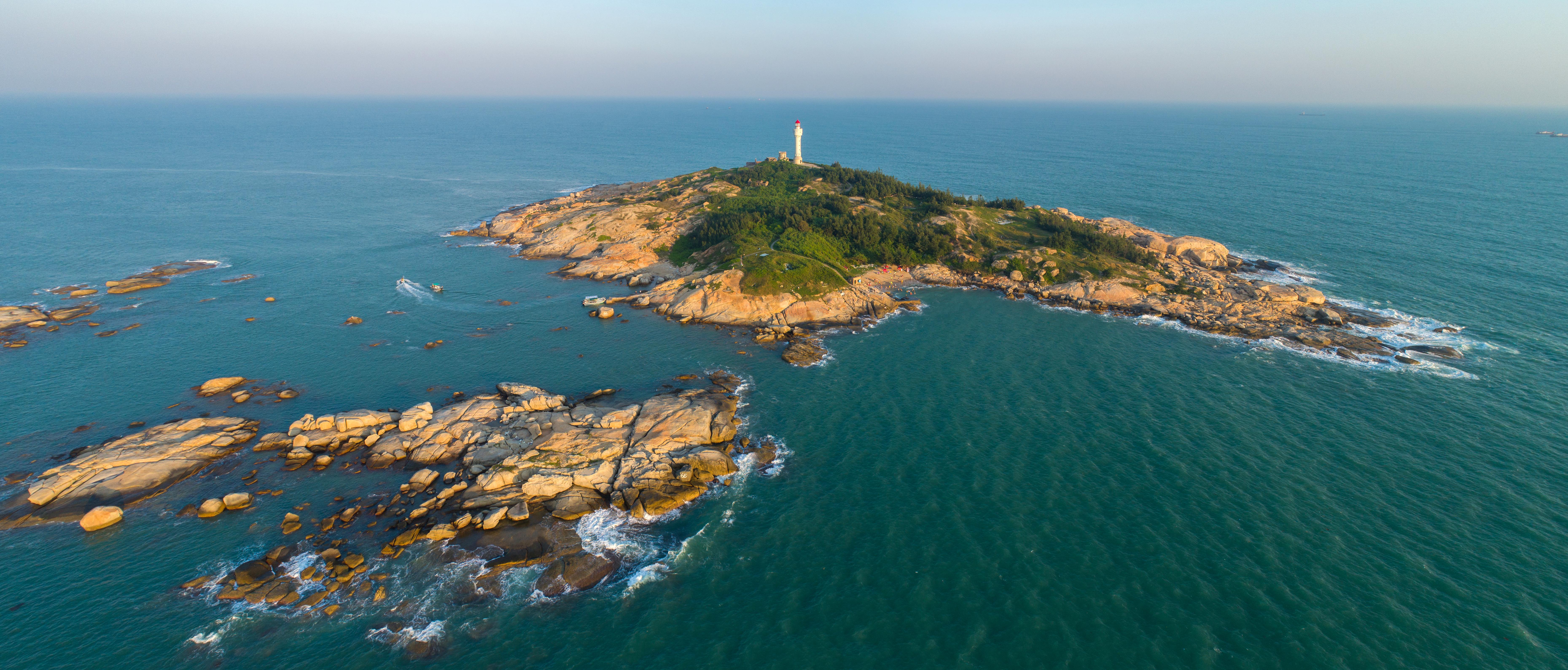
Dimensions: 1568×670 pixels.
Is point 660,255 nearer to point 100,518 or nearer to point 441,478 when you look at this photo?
point 441,478

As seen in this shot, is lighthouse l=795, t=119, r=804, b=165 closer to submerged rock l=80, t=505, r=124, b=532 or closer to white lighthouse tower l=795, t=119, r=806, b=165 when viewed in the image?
white lighthouse tower l=795, t=119, r=806, b=165

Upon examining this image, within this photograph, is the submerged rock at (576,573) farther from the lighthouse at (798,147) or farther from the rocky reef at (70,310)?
the lighthouse at (798,147)

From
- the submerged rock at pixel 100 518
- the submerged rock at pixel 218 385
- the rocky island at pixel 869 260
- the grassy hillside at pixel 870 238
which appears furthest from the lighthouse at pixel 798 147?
the submerged rock at pixel 100 518

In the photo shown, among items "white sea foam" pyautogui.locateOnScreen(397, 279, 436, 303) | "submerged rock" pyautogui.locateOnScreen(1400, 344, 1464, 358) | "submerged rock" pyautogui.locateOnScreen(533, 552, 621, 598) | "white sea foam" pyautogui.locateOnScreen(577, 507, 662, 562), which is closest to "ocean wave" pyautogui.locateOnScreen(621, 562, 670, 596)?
"white sea foam" pyautogui.locateOnScreen(577, 507, 662, 562)

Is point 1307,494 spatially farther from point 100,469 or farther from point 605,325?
point 100,469

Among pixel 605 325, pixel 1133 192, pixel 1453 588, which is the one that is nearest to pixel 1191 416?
pixel 1453 588

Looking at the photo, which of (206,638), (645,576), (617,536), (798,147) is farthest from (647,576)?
(798,147)

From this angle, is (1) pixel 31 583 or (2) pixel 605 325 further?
(2) pixel 605 325

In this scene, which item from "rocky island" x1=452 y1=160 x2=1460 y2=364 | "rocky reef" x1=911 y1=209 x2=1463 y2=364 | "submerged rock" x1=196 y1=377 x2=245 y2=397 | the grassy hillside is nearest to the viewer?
"submerged rock" x1=196 y1=377 x2=245 y2=397
